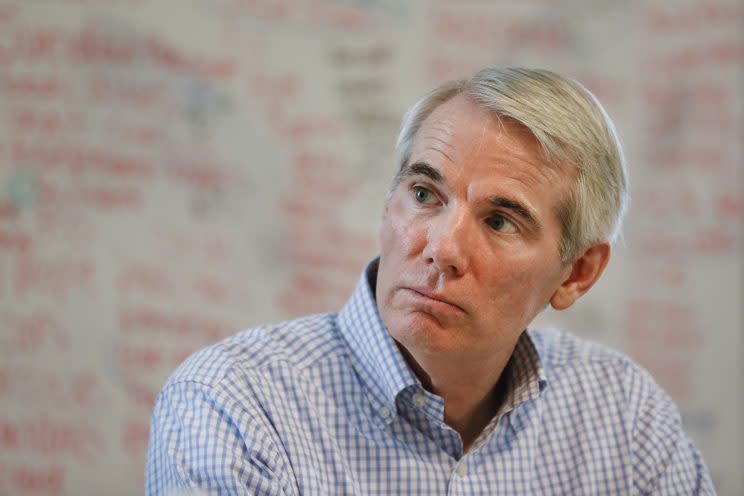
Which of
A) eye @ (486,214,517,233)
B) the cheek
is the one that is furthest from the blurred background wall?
eye @ (486,214,517,233)

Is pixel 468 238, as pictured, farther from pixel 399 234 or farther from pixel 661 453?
pixel 661 453

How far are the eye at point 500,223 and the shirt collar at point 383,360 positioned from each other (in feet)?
0.84

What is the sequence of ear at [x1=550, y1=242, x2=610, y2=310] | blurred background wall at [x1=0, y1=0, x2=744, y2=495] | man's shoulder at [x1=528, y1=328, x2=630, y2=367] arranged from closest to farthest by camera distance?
ear at [x1=550, y1=242, x2=610, y2=310], man's shoulder at [x1=528, y1=328, x2=630, y2=367], blurred background wall at [x1=0, y1=0, x2=744, y2=495]

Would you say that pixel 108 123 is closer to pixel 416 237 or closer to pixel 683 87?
pixel 416 237

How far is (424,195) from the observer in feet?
4.79

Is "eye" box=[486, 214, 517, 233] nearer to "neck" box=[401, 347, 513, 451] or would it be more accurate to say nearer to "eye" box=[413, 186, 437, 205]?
"eye" box=[413, 186, 437, 205]

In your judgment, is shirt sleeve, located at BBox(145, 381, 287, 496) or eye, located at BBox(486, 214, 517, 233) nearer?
shirt sleeve, located at BBox(145, 381, 287, 496)

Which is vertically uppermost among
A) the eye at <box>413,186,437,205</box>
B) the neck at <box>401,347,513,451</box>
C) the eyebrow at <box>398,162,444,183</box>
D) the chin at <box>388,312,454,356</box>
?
the eyebrow at <box>398,162,444,183</box>

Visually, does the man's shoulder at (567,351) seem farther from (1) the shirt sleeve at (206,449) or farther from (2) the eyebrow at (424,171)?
(1) the shirt sleeve at (206,449)

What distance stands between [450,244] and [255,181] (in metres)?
1.22

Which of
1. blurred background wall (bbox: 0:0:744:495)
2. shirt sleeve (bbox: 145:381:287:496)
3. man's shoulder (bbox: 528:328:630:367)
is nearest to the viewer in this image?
shirt sleeve (bbox: 145:381:287:496)

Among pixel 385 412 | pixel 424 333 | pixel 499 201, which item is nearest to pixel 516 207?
pixel 499 201

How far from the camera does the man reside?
4.40 feet

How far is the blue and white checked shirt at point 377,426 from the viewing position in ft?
4.19
